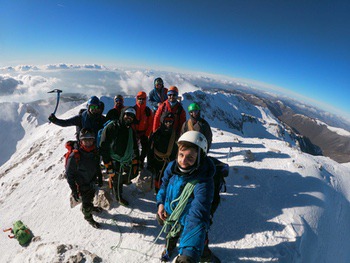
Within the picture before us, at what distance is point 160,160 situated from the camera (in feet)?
21.7

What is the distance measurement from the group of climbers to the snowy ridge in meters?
0.76

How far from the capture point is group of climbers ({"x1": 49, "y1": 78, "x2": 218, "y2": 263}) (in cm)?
321

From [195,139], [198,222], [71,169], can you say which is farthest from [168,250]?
[71,169]

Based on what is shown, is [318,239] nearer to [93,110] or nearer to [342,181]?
[342,181]

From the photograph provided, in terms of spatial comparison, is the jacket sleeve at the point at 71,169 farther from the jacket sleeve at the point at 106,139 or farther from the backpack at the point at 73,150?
the jacket sleeve at the point at 106,139

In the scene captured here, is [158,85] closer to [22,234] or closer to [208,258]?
[208,258]

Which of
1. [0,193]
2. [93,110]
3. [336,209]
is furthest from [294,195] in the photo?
[0,193]

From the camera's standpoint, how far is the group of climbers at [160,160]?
3209 millimetres

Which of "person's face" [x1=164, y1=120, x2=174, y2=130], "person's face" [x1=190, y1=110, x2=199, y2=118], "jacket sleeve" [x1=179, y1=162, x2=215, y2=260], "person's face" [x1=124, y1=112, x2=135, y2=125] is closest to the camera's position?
"jacket sleeve" [x1=179, y1=162, x2=215, y2=260]

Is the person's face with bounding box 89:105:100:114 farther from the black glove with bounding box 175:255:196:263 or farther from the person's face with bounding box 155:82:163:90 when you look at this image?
the black glove with bounding box 175:255:196:263

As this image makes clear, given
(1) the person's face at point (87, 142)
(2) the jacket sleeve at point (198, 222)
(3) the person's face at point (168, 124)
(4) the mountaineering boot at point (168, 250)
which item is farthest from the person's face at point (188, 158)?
(1) the person's face at point (87, 142)

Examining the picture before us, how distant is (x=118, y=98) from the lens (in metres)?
9.19

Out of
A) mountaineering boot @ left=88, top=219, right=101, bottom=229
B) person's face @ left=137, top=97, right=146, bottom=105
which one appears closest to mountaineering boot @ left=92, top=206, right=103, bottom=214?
mountaineering boot @ left=88, top=219, right=101, bottom=229

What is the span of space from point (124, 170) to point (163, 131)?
200 centimetres
